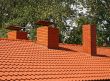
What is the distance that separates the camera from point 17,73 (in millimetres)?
12273

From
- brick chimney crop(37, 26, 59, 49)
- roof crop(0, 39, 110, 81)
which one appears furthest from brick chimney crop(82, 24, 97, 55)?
brick chimney crop(37, 26, 59, 49)

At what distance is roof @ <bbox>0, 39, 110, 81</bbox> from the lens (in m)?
12.5

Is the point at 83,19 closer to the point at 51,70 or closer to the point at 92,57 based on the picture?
the point at 92,57

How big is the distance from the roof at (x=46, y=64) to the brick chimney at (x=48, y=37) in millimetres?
433

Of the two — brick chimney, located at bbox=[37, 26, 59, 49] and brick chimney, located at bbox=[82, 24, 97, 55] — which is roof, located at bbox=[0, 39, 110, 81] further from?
brick chimney, located at bbox=[82, 24, 97, 55]

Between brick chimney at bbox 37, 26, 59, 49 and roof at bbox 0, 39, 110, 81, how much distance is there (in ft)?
1.42

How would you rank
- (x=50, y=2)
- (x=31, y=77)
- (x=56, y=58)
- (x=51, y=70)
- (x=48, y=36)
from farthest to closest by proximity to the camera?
(x=50, y=2), (x=48, y=36), (x=56, y=58), (x=51, y=70), (x=31, y=77)

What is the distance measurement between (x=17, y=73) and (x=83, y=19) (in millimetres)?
25493

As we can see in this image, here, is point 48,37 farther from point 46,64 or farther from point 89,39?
point 46,64

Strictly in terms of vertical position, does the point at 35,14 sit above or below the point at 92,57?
above

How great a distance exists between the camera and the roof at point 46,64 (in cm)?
1253

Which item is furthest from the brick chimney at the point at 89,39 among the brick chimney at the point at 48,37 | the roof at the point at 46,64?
the brick chimney at the point at 48,37

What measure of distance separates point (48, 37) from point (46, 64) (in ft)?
12.6

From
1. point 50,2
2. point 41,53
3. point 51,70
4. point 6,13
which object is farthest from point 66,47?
point 6,13
